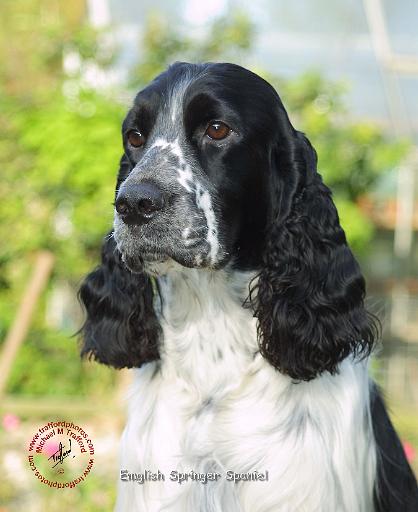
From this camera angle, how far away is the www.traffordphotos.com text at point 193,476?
302cm

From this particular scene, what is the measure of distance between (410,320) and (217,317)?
23.5ft

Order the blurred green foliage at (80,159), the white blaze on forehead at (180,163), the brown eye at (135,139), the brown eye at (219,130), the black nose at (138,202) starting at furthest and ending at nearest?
the blurred green foliage at (80,159)
the brown eye at (135,139)
the brown eye at (219,130)
the white blaze on forehead at (180,163)
the black nose at (138,202)

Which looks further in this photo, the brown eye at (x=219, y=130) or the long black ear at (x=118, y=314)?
the long black ear at (x=118, y=314)

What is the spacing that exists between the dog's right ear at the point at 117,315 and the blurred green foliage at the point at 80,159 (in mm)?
3826

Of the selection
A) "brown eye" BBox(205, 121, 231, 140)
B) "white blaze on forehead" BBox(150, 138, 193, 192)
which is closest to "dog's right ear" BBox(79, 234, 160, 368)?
"white blaze on forehead" BBox(150, 138, 193, 192)

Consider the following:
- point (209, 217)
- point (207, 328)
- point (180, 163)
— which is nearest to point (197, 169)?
point (180, 163)

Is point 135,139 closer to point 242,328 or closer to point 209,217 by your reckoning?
point 209,217

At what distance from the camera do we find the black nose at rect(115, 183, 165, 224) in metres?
2.77

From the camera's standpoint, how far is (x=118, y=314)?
341 cm

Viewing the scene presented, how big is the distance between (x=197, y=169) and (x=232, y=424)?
883 millimetres
